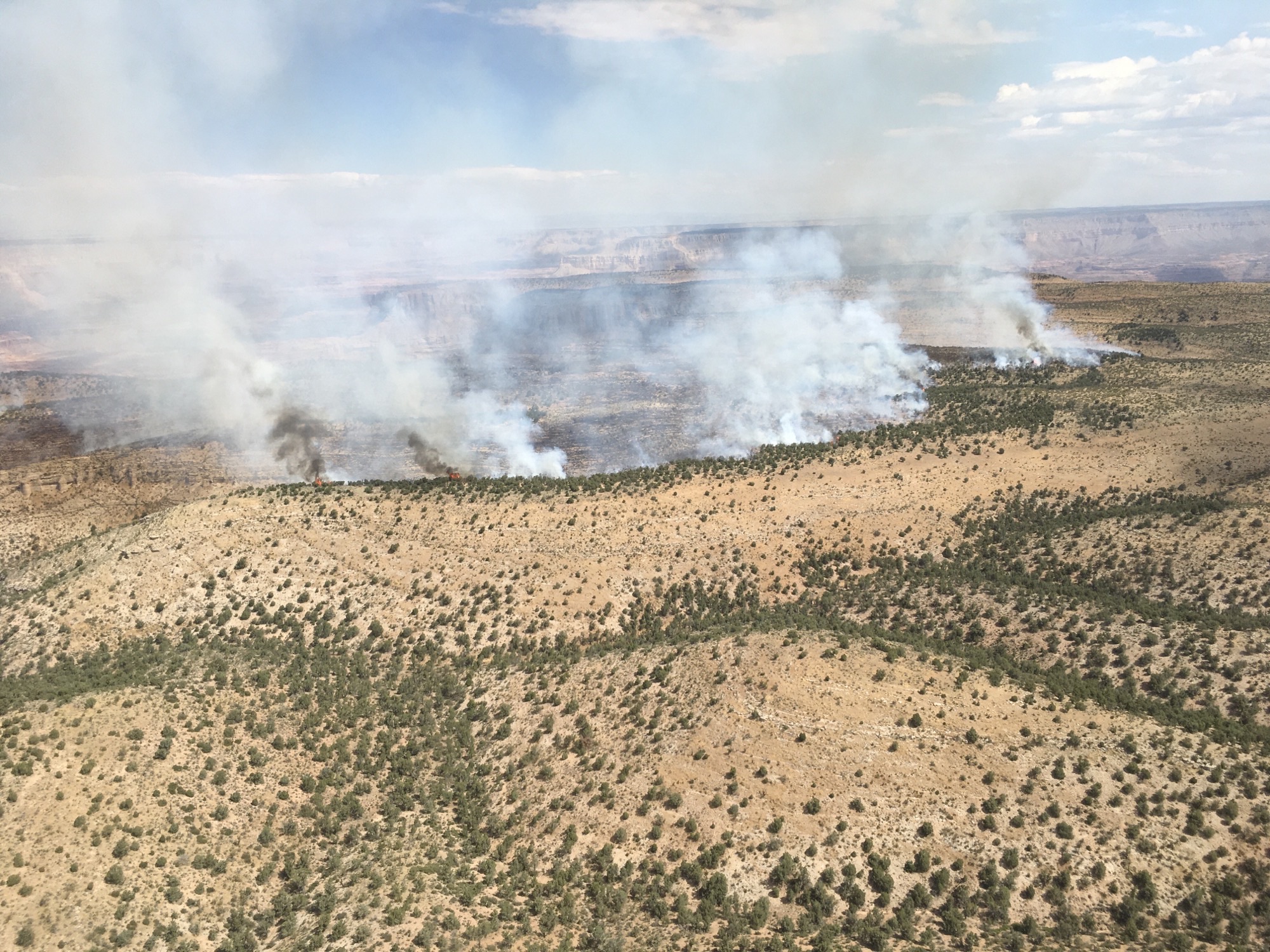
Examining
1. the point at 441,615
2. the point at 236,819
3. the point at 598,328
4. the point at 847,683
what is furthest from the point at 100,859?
the point at 598,328

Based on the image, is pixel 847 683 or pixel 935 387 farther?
pixel 935 387

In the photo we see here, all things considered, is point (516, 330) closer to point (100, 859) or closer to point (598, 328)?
point (598, 328)

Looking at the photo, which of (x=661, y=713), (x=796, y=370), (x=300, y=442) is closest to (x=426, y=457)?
(x=300, y=442)

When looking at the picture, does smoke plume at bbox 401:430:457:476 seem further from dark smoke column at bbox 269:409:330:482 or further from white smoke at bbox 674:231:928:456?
white smoke at bbox 674:231:928:456

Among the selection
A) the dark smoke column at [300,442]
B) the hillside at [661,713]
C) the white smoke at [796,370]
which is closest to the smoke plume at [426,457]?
the dark smoke column at [300,442]

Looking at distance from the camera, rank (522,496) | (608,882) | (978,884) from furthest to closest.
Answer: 1. (522,496)
2. (608,882)
3. (978,884)

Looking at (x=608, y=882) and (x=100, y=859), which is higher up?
(x=100, y=859)

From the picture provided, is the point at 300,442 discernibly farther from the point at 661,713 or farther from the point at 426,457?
the point at 661,713
